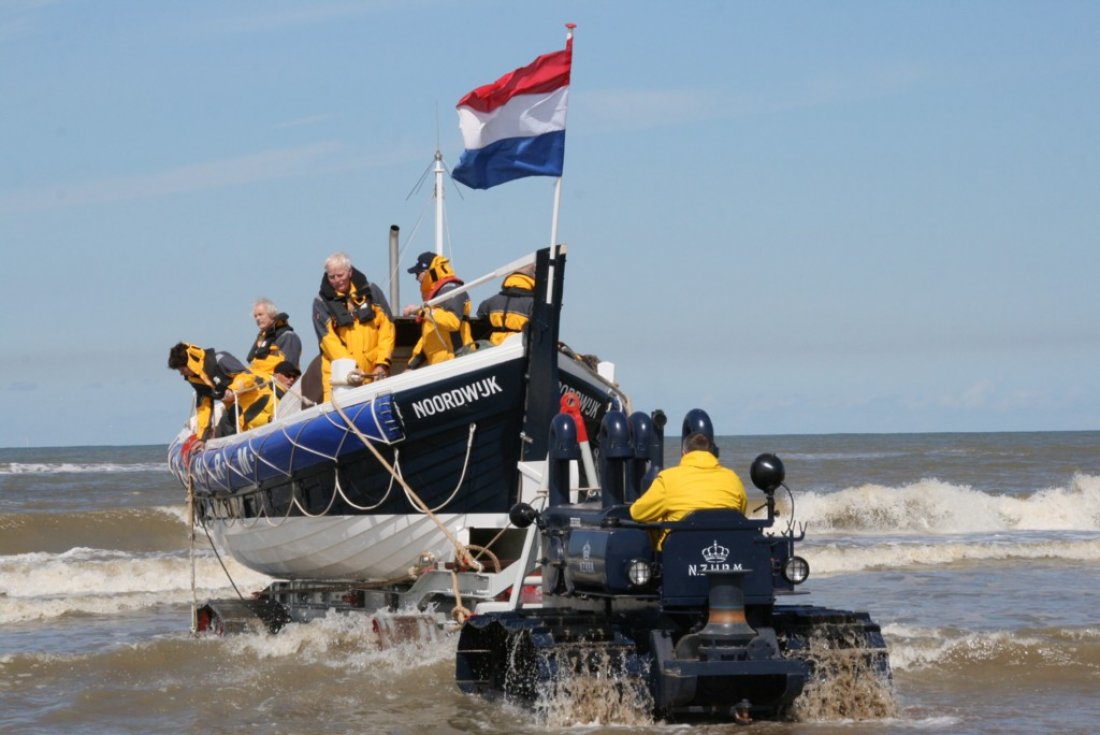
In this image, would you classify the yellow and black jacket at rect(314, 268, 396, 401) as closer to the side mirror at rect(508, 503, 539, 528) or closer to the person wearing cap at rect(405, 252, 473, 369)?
the person wearing cap at rect(405, 252, 473, 369)

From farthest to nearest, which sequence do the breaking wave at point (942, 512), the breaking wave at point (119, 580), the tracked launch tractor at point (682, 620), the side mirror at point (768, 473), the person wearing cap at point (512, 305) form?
the breaking wave at point (942, 512)
the breaking wave at point (119, 580)
the person wearing cap at point (512, 305)
the side mirror at point (768, 473)
the tracked launch tractor at point (682, 620)

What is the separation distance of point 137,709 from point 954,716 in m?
5.12

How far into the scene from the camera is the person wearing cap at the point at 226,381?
45.6 feet

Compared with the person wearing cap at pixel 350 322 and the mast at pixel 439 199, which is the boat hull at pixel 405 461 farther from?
the mast at pixel 439 199

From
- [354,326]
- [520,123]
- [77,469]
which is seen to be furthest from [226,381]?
[77,469]

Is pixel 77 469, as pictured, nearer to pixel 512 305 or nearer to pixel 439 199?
pixel 439 199

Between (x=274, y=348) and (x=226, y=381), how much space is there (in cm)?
52

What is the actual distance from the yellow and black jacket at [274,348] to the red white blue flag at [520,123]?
2865 mm

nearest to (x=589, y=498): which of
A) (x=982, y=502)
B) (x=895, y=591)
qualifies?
(x=895, y=591)

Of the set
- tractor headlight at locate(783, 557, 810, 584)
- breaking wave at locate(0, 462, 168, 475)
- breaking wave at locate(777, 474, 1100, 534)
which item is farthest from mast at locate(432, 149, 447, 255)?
breaking wave at locate(0, 462, 168, 475)

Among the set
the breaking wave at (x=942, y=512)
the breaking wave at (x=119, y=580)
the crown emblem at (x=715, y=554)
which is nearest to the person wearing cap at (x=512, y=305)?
the crown emblem at (x=715, y=554)

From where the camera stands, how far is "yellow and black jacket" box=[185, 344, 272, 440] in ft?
45.6

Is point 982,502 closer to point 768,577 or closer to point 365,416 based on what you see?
point 365,416

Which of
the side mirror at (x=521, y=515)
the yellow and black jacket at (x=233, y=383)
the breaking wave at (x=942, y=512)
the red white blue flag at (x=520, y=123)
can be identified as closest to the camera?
the side mirror at (x=521, y=515)
